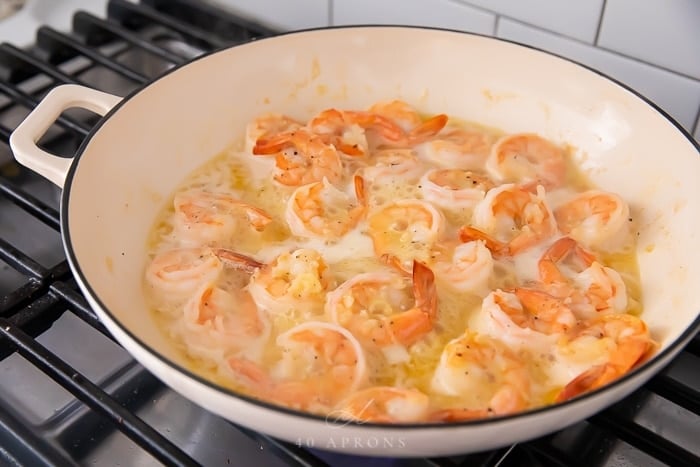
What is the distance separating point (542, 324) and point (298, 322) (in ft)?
0.92

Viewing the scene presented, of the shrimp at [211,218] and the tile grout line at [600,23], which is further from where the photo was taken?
the tile grout line at [600,23]

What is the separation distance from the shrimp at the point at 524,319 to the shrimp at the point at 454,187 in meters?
0.19

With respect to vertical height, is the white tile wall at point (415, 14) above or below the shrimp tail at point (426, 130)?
above

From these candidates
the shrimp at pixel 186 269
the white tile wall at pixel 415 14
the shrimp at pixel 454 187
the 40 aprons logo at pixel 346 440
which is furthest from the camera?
the white tile wall at pixel 415 14

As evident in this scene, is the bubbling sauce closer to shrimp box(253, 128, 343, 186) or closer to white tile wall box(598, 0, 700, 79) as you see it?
shrimp box(253, 128, 343, 186)

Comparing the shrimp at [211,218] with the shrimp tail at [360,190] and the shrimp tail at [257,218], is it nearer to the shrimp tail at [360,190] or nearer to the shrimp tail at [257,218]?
the shrimp tail at [257,218]

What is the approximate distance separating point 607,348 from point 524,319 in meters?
0.10

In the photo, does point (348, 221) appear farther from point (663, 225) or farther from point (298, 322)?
point (663, 225)

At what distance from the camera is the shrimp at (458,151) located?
121 centimetres

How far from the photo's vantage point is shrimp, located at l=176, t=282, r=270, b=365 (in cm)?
93

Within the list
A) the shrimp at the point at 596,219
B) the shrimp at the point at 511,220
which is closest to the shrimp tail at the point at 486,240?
the shrimp at the point at 511,220

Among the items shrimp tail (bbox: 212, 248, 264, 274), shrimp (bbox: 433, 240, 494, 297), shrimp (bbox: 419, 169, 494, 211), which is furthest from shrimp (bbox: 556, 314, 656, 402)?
shrimp tail (bbox: 212, 248, 264, 274)

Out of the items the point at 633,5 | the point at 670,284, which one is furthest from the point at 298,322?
the point at 633,5

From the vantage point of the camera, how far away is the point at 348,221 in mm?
1094
